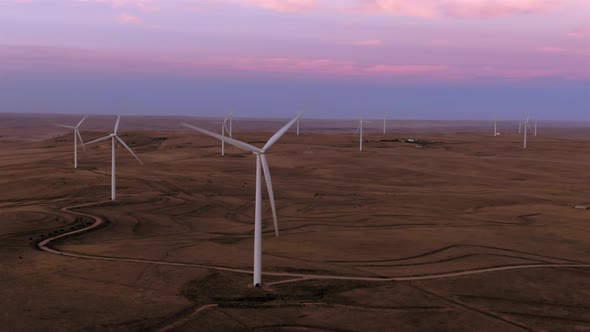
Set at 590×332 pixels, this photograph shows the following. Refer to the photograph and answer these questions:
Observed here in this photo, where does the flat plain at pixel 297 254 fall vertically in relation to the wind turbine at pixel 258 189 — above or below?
below

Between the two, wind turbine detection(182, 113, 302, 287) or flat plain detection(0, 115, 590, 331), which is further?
wind turbine detection(182, 113, 302, 287)

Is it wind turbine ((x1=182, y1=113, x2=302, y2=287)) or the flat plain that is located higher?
wind turbine ((x1=182, y1=113, x2=302, y2=287))

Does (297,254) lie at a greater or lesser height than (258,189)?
lesser

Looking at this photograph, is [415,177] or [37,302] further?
[415,177]

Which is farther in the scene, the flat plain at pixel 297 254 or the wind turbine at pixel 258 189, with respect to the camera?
the wind turbine at pixel 258 189

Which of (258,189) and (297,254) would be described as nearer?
(258,189)

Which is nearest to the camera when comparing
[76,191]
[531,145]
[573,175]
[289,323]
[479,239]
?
[289,323]

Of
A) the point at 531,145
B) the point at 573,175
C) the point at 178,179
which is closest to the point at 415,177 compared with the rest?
the point at 573,175

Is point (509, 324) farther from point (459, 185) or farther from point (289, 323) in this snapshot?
point (459, 185)
